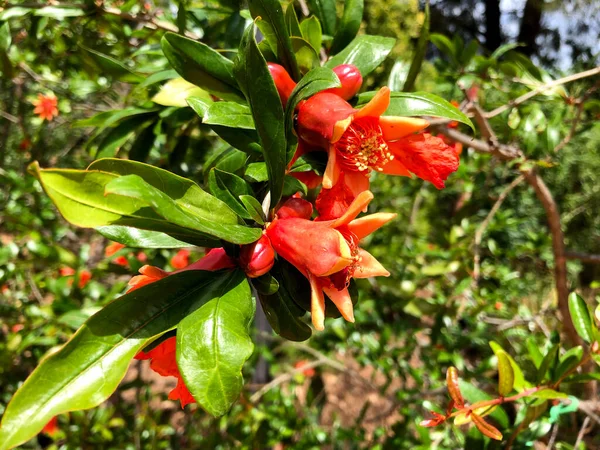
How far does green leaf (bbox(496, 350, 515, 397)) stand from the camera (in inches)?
27.5

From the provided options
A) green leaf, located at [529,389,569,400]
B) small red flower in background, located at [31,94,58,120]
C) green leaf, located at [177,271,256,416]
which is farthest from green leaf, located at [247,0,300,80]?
small red flower in background, located at [31,94,58,120]

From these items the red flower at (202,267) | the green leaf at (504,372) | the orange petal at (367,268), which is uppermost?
the orange petal at (367,268)

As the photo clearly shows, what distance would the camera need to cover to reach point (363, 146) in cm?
54

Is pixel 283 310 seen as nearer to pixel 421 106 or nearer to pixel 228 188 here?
pixel 228 188

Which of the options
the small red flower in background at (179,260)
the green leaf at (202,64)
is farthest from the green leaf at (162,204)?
the small red flower in background at (179,260)

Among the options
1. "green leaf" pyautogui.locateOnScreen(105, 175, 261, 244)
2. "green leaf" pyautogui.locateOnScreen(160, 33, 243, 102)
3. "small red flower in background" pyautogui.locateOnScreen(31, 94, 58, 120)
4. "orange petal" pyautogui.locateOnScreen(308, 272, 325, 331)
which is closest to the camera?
"green leaf" pyautogui.locateOnScreen(105, 175, 261, 244)

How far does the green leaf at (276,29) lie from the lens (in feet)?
1.73

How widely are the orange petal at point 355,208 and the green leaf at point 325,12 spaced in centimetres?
43

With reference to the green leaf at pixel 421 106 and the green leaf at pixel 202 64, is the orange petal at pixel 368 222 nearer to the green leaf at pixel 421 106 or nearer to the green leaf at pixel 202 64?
the green leaf at pixel 421 106

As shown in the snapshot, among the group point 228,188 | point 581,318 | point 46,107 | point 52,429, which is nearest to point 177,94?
point 228,188

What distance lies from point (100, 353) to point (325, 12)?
0.64 meters

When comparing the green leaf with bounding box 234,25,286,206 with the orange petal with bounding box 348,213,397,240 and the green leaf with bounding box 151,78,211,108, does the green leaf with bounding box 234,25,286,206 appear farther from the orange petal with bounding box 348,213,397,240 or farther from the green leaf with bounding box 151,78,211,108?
the green leaf with bounding box 151,78,211,108

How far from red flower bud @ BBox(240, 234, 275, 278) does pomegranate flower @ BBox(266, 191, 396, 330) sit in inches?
0.7

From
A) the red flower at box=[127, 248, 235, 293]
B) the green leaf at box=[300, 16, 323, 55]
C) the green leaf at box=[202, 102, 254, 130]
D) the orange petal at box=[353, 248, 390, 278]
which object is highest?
the green leaf at box=[300, 16, 323, 55]
